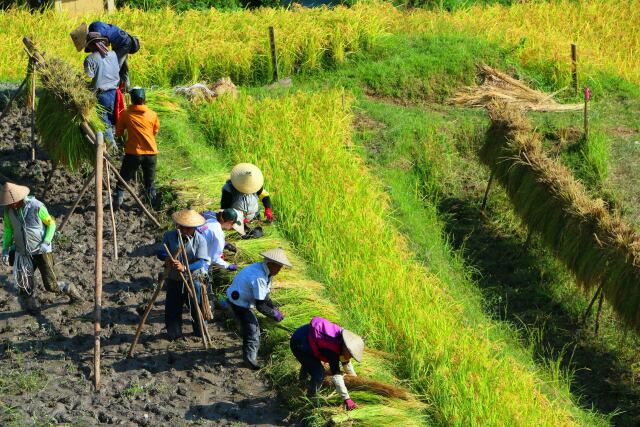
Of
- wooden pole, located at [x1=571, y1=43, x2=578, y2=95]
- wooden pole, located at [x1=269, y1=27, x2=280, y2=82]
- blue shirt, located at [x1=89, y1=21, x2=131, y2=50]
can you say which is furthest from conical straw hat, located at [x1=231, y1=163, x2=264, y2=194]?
wooden pole, located at [x1=571, y1=43, x2=578, y2=95]

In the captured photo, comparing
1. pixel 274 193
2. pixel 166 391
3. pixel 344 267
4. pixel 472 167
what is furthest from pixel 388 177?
pixel 166 391

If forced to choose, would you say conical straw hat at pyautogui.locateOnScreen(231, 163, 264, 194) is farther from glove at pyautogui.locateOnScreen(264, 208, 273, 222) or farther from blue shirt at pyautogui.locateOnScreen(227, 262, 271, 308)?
blue shirt at pyautogui.locateOnScreen(227, 262, 271, 308)

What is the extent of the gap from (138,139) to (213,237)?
7.20ft

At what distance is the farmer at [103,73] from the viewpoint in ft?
35.8

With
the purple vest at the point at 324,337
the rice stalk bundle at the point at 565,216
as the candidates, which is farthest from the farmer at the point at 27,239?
the rice stalk bundle at the point at 565,216

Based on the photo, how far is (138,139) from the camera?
10.2 metres

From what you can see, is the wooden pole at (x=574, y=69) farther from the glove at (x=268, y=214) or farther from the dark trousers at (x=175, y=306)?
the dark trousers at (x=175, y=306)

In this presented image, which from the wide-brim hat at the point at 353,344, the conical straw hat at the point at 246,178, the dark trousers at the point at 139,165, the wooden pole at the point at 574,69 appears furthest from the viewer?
the wooden pole at the point at 574,69

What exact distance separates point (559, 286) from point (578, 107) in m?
4.17

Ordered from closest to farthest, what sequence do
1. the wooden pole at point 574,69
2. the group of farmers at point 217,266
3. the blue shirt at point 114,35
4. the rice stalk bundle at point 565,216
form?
1. the group of farmers at point 217,266
2. the rice stalk bundle at point 565,216
3. the blue shirt at point 114,35
4. the wooden pole at point 574,69

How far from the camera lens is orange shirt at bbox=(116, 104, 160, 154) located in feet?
33.1

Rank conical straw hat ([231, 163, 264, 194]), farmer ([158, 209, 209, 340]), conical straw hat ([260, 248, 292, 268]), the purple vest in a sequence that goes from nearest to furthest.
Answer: the purple vest, conical straw hat ([260, 248, 292, 268]), farmer ([158, 209, 209, 340]), conical straw hat ([231, 163, 264, 194])

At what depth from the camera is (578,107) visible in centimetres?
1462

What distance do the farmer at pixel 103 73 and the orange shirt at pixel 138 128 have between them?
0.69m
